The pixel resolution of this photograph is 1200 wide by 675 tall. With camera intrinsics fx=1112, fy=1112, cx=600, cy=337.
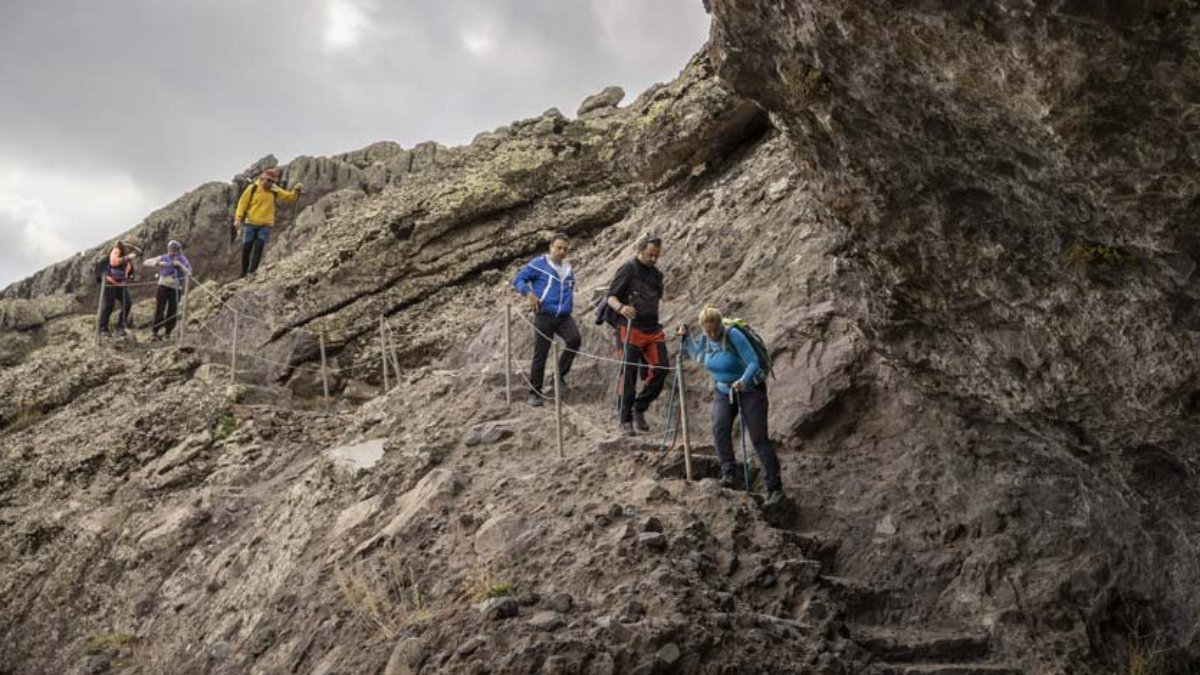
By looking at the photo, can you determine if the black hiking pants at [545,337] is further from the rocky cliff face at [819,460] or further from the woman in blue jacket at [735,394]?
the woman in blue jacket at [735,394]

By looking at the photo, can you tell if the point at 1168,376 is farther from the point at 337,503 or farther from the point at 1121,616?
the point at 337,503

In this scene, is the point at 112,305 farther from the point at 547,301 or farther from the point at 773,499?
the point at 773,499

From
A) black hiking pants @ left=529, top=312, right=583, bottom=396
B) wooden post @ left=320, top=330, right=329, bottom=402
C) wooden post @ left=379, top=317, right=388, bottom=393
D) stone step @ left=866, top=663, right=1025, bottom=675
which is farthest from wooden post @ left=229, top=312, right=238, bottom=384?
stone step @ left=866, top=663, right=1025, bottom=675

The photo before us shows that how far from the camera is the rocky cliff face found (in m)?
7.02

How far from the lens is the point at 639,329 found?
40.7ft

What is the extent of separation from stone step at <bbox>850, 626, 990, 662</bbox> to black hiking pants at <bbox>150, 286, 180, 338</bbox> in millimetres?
18158

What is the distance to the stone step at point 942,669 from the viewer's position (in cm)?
793

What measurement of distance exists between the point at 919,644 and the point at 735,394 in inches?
106

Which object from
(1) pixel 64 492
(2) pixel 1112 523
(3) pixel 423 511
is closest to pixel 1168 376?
(2) pixel 1112 523

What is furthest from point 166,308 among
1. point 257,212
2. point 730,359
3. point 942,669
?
point 942,669

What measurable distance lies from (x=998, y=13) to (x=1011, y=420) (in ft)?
14.4

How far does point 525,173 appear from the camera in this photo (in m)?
22.5

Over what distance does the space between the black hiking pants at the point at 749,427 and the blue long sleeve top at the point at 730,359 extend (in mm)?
127

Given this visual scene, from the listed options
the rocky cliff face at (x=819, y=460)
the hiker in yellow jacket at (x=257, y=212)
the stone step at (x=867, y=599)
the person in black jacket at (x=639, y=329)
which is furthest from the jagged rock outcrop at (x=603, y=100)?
the stone step at (x=867, y=599)
